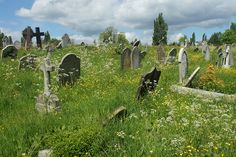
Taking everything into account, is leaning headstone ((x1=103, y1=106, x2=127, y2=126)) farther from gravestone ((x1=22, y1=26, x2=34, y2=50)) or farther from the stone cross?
gravestone ((x1=22, y1=26, x2=34, y2=50))

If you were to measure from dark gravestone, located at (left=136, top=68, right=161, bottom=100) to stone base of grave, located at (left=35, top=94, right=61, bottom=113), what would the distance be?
182cm

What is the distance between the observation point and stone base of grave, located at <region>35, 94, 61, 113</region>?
8336 millimetres

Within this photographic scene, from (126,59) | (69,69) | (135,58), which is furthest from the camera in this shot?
(135,58)

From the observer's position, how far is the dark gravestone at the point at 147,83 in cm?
873

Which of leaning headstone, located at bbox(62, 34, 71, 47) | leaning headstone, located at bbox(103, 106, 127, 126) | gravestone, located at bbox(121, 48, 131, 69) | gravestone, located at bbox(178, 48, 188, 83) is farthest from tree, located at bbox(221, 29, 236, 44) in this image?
leaning headstone, located at bbox(103, 106, 127, 126)

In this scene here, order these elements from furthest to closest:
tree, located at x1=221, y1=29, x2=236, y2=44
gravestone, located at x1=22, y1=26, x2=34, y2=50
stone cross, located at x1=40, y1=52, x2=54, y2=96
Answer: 1. tree, located at x1=221, y1=29, x2=236, y2=44
2. gravestone, located at x1=22, y1=26, x2=34, y2=50
3. stone cross, located at x1=40, y1=52, x2=54, y2=96

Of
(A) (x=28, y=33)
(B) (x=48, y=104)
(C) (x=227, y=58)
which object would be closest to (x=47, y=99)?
(B) (x=48, y=104)

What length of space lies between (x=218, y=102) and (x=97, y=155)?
506 cm

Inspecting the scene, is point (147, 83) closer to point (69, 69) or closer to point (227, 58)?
point (69, 69)

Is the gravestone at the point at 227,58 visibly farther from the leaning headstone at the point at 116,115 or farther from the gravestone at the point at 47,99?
the leaning headstone at the point at 116,115

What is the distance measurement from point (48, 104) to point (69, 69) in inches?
155

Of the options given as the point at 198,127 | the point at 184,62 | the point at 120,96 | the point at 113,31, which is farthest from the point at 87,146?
the point at 113,31

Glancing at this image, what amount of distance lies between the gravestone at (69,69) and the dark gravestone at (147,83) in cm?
328

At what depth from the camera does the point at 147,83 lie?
903 centimetres
